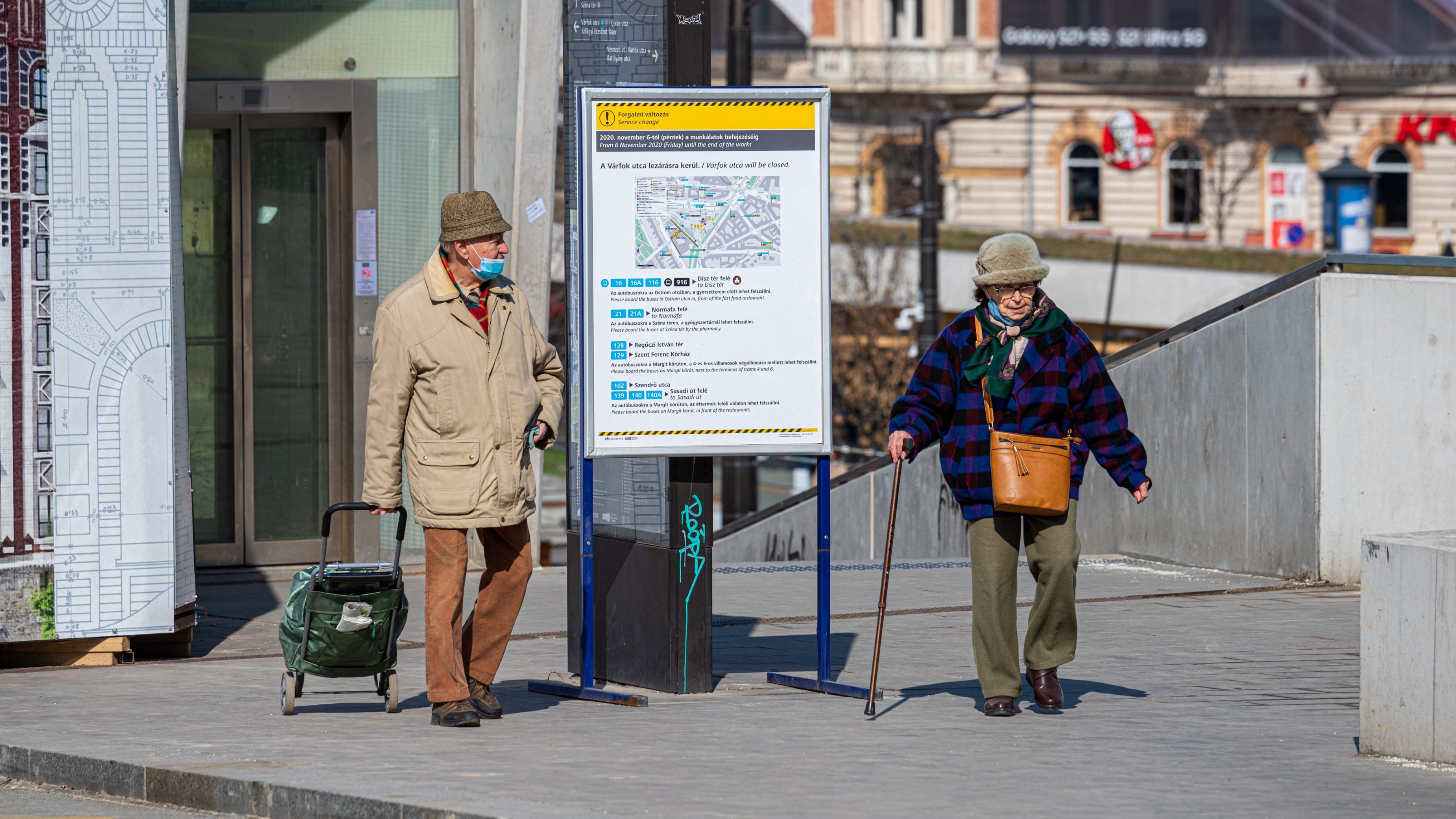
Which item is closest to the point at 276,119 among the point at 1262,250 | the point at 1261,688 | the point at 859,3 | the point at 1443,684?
the point at 1261,688

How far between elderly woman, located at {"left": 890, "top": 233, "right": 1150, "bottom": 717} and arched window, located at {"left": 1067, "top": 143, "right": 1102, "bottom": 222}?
49723 millimetres

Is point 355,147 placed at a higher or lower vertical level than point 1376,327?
higher

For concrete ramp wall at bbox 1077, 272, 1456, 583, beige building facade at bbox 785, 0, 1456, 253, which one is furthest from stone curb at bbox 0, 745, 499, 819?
beige building facade at bbox 785, 0, 1456, 253

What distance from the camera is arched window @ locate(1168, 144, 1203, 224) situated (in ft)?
175

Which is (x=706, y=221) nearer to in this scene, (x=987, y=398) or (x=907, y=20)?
(x=987, y=398)

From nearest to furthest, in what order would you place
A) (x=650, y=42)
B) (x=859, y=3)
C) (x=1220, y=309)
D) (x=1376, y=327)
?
(x=650, y=42)
(x=1376, y=327)
(x=1220, y=309)
(x=859, y=3)

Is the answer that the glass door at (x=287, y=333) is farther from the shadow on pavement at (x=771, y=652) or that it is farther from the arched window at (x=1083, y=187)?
the arched window at (x=1083, y=187)

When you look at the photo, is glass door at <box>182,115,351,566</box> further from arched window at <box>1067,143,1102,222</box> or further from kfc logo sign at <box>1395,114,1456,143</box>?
kfc logo sign at <box>1395,114,1456,143</box>

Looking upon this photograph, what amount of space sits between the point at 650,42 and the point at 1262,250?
126ft

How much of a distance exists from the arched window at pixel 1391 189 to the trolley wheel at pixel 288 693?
52.4m

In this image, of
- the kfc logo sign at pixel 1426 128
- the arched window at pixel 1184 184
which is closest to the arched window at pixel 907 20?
the arched window at pixel 1184 184

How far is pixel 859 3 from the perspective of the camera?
54312mm

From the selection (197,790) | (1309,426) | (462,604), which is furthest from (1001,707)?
(1309,426)

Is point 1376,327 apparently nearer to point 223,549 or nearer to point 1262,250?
point 223,549
